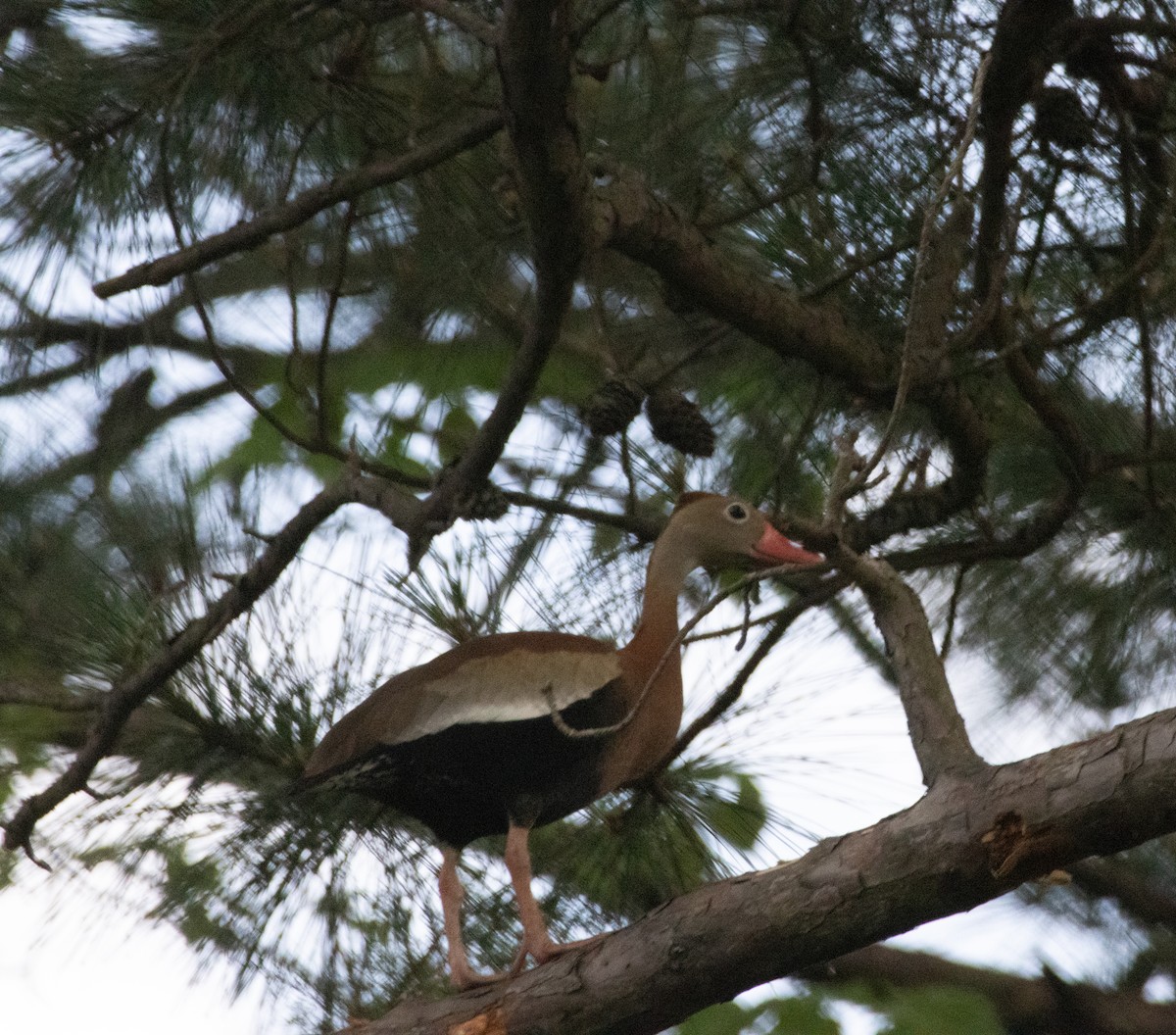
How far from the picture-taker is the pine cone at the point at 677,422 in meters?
3.00

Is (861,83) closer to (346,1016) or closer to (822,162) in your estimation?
(822,162)

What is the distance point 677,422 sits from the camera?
3.00 meters

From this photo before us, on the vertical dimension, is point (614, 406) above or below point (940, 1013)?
above

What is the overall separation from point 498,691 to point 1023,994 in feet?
5.31

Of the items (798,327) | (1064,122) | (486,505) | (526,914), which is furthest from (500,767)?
(1064,122)

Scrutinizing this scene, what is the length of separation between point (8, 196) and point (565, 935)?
1.71 metres

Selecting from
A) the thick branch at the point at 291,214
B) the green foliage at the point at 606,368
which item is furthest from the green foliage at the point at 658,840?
the thick branch at the point at 291,214

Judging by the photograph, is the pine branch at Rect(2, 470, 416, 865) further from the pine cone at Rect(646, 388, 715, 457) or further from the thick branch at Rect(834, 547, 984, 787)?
the thick branch at Rect(834, 547, 984, 787)

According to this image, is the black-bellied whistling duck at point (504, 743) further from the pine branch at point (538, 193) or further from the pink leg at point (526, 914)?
the pine branch at point (538, 193)

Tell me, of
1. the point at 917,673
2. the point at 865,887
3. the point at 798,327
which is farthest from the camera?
the point at 798,327

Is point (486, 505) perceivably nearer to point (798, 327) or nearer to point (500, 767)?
point (500, 767)

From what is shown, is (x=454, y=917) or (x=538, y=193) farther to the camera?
(x=454, y=917)

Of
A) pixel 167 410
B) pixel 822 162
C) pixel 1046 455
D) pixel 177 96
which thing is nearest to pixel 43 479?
pixel 167 410

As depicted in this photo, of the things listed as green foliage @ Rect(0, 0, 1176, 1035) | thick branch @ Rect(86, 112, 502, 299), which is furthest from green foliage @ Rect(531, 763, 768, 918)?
thick branch @ Rect(86, 112, 502, 299)
